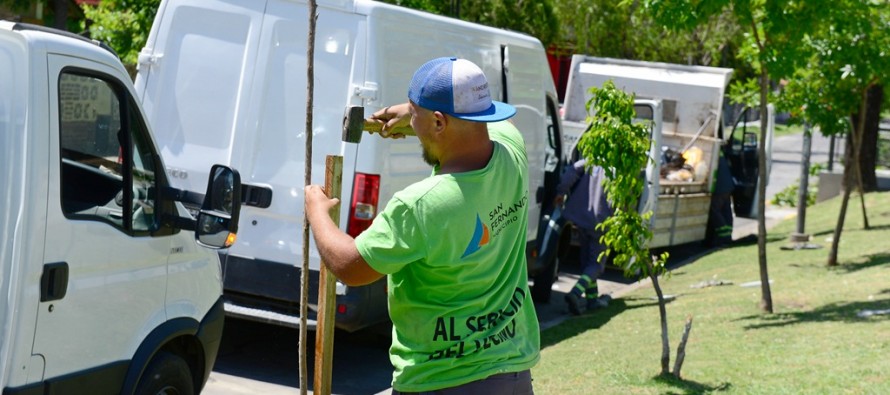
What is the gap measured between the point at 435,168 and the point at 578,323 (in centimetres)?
718

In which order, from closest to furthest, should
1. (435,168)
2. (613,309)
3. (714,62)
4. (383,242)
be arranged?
(383,242) < (435,168) < (613,309) < (714,62)

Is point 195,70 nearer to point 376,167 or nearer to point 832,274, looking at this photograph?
point 376,167

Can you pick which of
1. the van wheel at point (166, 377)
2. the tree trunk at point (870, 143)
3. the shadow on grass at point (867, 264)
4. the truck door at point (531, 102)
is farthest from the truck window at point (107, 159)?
the tree trunk at point (870, 143)

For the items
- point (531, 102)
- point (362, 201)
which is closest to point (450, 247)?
point (362, 201)

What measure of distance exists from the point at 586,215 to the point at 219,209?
6873 mm

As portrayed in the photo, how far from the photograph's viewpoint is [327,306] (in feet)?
12.0

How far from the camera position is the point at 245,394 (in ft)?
23.8

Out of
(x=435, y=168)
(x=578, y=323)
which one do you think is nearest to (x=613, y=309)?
(x=578, y=323)

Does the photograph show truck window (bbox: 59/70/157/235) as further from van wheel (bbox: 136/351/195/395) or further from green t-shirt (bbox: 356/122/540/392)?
green t-shirt (bbox: 356/122/540/392)

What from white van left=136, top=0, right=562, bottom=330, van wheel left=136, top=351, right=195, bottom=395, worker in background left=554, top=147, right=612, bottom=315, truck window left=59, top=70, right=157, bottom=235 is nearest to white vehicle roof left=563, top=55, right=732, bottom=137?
worker in background left=554, top=147, right=612, bottom=315

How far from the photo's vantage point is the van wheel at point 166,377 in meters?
4.68

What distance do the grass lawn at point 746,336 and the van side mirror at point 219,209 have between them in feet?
10.3

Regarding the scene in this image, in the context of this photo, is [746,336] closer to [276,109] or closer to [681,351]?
[681,351]

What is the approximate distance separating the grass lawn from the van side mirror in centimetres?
314
